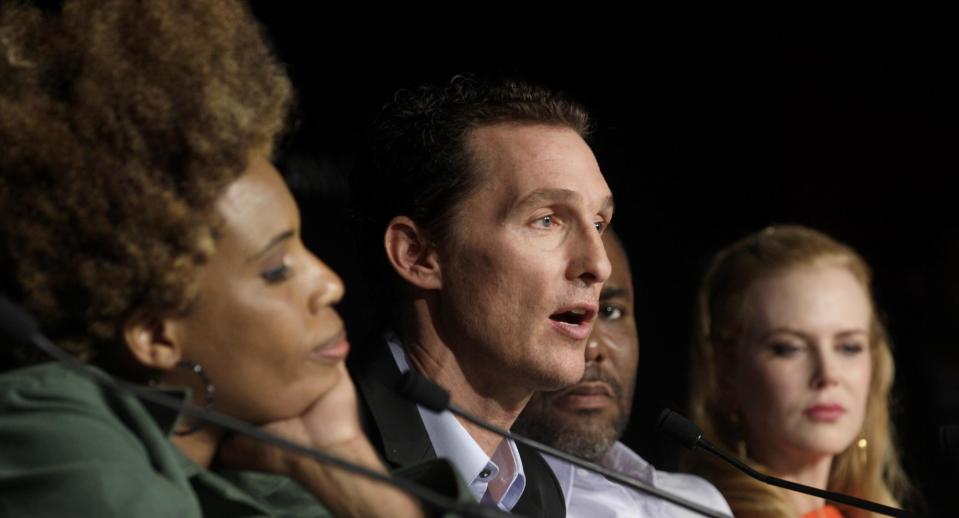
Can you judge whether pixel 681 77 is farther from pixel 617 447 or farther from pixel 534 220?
pixel 534 220

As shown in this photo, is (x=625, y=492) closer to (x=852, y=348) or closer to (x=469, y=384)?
(x=469, y=384)

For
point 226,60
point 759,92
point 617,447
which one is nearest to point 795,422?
point 617,447

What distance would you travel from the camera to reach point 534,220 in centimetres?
211

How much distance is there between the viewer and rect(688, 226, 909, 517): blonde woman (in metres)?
2.80

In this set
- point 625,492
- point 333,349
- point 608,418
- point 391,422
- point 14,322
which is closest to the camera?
point 14,322

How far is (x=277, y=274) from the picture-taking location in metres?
1.44

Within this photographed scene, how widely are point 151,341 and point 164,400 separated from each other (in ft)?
0.48

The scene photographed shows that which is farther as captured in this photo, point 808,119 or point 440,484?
point 808,119

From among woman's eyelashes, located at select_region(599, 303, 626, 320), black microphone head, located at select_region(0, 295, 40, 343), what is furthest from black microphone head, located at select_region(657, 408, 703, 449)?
woman's eyelashes, located at select_region(599, 303, 626, 320)

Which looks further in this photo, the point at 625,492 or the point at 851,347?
the point at 851,347

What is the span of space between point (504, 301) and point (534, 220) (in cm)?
15

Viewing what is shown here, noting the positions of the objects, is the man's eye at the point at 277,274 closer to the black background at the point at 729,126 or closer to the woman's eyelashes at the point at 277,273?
the woman's eyelashes at the point at 277,273

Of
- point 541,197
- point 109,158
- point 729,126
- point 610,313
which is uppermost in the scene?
point 729,126

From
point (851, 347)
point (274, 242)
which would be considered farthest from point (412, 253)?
point (851, 347)
